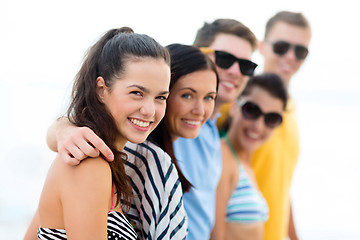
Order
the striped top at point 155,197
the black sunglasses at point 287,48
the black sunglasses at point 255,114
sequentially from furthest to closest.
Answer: the black sunglasses at point 287,48, the black sunglasses at point 255,114, the striped top at point 155,197

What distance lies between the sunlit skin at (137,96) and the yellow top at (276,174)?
1906 millimetres

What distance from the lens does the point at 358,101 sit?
19.5 metres

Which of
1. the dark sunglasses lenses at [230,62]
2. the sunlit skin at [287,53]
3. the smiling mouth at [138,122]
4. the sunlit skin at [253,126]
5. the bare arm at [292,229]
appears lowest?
the bare arm at [292,229]

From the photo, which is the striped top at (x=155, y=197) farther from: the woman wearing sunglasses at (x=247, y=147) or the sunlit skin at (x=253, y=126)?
the sunlit skin at (x=253, y=126)

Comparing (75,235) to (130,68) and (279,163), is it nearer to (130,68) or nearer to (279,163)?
(130,68)

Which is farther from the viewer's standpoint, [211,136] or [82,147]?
[211,136]

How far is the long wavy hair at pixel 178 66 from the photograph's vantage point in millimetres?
1987

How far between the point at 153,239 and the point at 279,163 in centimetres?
187

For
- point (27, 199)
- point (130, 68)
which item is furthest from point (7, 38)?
point (130, 68)

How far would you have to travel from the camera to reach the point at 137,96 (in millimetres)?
1575

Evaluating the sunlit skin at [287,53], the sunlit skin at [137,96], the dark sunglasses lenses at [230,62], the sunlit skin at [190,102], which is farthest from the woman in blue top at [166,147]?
Result: the sunlit skin at [287,53]

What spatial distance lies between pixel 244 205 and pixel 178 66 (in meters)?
1.32

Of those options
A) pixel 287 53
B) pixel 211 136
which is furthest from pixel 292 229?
pixel 211 136

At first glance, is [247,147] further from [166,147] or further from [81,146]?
[81,146]
